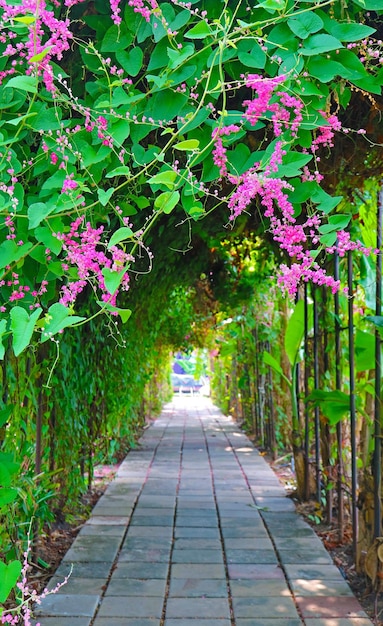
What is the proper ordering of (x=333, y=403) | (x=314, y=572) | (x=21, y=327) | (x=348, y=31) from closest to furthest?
(x=21, y=327)
(x=348, y=31)
(x=314, y=572)
(x=333, y=403)

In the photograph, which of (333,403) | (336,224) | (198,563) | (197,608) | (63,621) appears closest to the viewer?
(336,224)

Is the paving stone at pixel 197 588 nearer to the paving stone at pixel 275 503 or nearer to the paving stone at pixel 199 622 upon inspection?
the paving stone at pixel 199 622

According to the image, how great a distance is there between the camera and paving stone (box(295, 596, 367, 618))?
9.44 feet

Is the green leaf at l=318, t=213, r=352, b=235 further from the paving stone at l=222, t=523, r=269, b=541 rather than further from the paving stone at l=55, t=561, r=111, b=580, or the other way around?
the paving stone at l=222, t=523, r=269, b=541

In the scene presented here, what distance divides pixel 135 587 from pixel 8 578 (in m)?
2.13

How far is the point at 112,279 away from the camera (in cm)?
121

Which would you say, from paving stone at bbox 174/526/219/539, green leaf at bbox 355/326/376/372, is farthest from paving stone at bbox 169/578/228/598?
green leaf at bbox 355/326/376/372

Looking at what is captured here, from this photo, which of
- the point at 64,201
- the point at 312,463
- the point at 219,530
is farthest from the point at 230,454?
the point at 64,201

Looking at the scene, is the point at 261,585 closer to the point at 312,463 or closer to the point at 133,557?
the point at 133,557

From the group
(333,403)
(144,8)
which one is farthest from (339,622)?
(144,8)

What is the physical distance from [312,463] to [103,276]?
3.91 meters

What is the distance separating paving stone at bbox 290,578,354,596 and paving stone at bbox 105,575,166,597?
24.7 inches

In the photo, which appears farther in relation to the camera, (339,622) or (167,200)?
(339,622)

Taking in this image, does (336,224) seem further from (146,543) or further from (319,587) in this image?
(146,543)
